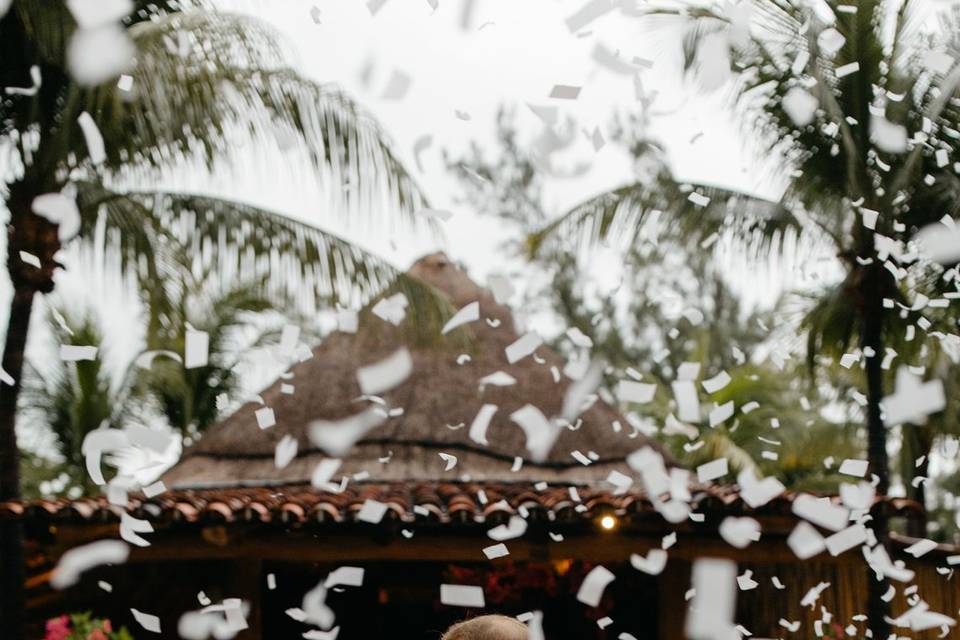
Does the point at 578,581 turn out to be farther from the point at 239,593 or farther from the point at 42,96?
the point at 42,96

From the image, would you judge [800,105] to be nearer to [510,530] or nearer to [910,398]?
[910,398]

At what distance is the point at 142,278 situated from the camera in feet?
17.7

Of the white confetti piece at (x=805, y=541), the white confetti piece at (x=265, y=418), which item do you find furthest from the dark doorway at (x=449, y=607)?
the white confetti piece at (x=805, y=541)

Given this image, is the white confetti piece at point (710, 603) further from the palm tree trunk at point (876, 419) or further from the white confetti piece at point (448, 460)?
the white confetti piece at point (448, 460)

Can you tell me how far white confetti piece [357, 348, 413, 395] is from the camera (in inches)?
331

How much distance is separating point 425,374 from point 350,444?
0.85 m

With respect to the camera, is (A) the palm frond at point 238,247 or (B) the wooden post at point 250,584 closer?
(A) the palm frond at point 238,247

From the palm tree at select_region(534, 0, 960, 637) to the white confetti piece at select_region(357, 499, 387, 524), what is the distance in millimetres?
1669

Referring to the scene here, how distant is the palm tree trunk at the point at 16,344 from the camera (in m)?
5.19

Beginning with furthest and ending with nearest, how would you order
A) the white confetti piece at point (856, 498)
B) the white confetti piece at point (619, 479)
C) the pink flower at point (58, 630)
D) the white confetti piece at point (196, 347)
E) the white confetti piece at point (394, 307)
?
the white confetti piece at point (619, 479), the pink flower at point (58, 630), the white confetti piece at point (394, 307), the white confetti piece at point (856, 498), the white confetti piece at point (196, 347)

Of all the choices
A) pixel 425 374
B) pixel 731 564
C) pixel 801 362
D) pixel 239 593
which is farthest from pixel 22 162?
pixel 801 362

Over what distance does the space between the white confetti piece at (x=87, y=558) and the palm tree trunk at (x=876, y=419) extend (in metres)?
3.93

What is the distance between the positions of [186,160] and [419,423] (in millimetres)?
3019

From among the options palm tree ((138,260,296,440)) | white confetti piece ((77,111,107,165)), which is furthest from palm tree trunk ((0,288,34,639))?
palm tree ((138,260,296,440))
